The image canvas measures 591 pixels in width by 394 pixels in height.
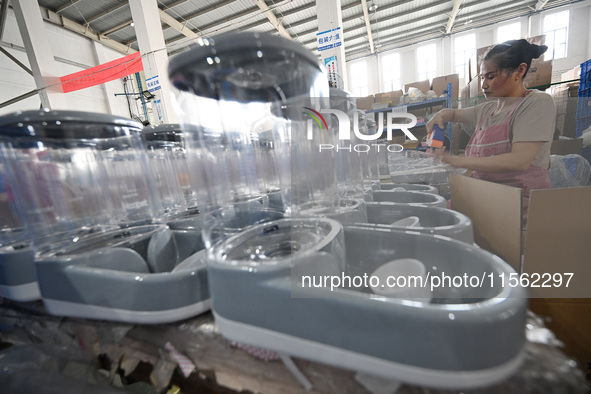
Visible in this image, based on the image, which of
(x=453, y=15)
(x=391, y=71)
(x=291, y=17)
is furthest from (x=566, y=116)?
(x=391, y=71)

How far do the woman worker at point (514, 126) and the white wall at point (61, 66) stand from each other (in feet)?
15.3

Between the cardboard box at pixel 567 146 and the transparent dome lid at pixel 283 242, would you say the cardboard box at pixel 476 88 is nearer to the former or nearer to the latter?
the cardboard box at pixel 567 146

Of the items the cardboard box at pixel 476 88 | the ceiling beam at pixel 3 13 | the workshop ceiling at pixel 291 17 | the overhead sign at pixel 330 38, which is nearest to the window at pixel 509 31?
the workshop ceiling at pixel 291 17

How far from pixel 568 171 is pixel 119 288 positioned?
6.44ft

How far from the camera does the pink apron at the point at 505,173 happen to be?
939mm

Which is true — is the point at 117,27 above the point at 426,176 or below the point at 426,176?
above

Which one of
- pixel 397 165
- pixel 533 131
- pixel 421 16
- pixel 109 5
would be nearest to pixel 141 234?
pixel 533 131

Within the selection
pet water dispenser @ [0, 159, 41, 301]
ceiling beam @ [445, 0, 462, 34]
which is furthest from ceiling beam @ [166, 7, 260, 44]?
pet water dispenser @ [0, 159, 41, 301]

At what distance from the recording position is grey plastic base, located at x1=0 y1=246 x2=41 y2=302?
1.76 feet

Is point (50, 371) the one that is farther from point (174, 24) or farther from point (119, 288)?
point (174, 24)

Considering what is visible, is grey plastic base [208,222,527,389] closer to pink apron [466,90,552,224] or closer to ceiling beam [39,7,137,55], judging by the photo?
pink apron [466,90,552,224]

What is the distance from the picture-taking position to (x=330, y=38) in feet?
9.54

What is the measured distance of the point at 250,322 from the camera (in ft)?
1.08

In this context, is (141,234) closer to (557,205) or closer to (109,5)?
(557,205)
